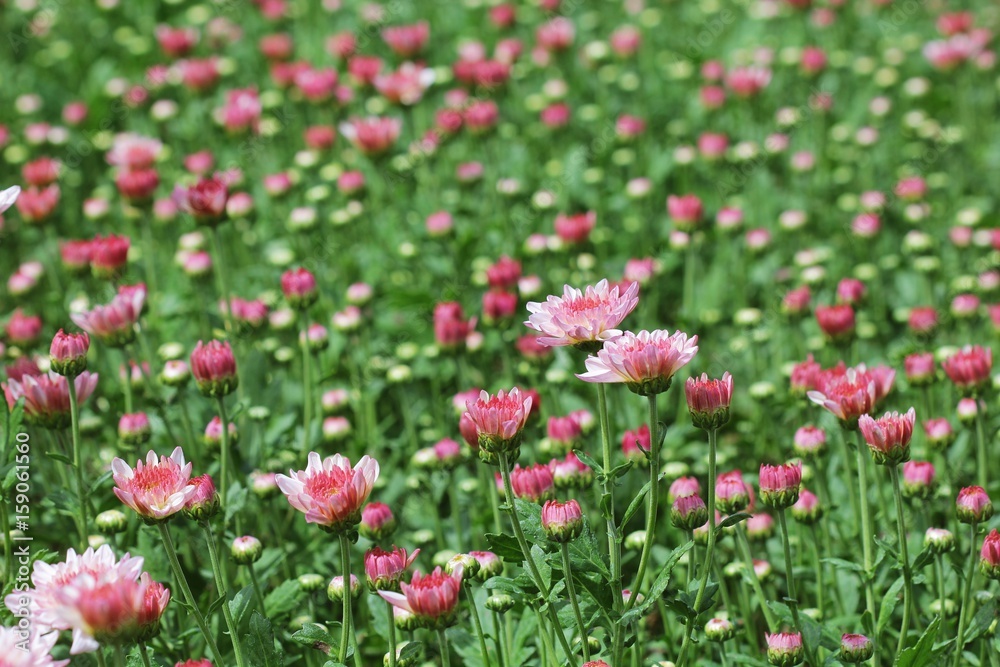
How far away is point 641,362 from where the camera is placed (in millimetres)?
2066

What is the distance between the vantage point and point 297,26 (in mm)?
6922

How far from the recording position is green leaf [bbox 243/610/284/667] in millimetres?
2389

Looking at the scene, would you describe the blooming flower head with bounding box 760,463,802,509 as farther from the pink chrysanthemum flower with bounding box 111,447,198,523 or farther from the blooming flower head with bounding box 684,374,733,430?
the pink chrysanthemum flower with bounding box 111,447,198,523

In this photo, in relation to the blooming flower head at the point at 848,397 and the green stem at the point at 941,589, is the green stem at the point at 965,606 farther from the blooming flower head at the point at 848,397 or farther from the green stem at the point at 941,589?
the blooming flower head at the point at 848,397

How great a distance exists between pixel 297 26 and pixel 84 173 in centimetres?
192

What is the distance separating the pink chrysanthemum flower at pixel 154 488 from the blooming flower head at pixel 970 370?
196 cm

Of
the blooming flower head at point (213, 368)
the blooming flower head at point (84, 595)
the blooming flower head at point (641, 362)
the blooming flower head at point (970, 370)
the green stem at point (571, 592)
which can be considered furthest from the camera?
the blooming flower head at point (970, 370)

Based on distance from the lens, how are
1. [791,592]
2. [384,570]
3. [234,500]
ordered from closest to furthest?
[384,570], [791,592], [234,500]

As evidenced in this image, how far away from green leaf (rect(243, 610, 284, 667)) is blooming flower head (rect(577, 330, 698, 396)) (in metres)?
0.90

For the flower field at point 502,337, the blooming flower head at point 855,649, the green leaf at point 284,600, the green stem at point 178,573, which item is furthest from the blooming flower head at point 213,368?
the blooming flower head at point 855,649

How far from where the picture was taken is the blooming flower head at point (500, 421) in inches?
83.9

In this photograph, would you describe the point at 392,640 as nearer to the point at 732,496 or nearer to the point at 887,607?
the point at 732,496

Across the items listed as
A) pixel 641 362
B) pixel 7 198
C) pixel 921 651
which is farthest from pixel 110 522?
pixel 921 651

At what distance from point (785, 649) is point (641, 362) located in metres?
0.76
